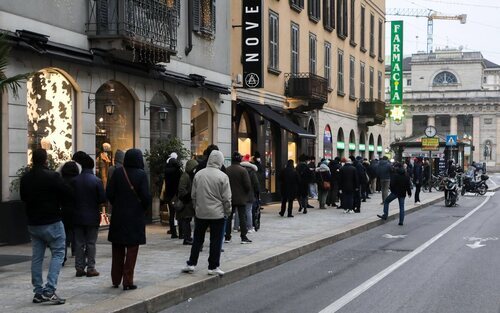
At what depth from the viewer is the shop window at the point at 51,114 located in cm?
1352

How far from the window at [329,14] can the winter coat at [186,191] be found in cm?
2055

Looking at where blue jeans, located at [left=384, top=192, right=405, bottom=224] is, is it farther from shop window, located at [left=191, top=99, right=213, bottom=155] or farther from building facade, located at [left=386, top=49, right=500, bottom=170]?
building facade, located at [left=386, top=49, right=500, bottom=170]

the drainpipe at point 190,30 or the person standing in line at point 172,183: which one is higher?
the drainpipe at point 190,30

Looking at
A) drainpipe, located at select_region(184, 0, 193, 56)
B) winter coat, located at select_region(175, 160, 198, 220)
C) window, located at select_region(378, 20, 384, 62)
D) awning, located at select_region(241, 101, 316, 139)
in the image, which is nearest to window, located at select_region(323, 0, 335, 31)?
awning, located at select_region(241, 101, 316, 139)

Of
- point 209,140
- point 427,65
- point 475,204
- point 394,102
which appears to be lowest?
point 475,204

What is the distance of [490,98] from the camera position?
102062mm

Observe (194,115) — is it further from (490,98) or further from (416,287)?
(490,98)

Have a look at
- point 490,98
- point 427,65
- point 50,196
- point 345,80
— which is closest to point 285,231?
point 50,196

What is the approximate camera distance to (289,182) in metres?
19.6

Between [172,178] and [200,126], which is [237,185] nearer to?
[172,178]

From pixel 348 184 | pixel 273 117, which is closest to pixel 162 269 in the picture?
pixel 348 184

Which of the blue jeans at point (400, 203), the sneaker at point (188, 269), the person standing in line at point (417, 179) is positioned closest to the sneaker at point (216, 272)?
the sneaker at point (188, 269)

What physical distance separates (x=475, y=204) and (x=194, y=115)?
13.8 meters

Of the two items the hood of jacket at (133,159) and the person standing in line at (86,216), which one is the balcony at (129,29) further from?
the hood of jacket at (133,159)
